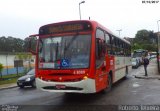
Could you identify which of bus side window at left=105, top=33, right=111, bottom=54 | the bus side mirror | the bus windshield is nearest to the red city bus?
the bus windshield

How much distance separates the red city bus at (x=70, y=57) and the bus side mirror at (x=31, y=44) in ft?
0.59

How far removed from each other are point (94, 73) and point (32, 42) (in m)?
3.18

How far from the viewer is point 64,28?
13.6m

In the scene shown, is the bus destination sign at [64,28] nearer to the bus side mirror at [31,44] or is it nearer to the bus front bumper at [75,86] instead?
the bus side mirror at [31,44]

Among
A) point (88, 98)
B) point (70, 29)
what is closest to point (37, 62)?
point (70, 29)

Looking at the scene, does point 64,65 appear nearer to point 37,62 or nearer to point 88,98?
point 37,62

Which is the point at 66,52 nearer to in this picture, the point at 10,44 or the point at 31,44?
the point at 31,44

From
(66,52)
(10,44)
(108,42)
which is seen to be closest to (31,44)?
(66,52)

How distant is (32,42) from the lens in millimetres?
14086

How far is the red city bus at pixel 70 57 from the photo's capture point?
12.7 meters

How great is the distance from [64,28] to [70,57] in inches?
55.4

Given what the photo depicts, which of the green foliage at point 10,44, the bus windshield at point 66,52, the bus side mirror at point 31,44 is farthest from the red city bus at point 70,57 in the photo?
the green foliage at point 10,44

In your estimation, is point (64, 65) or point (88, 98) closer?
point (64, 65)

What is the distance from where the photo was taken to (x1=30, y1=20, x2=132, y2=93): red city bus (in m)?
12.7
